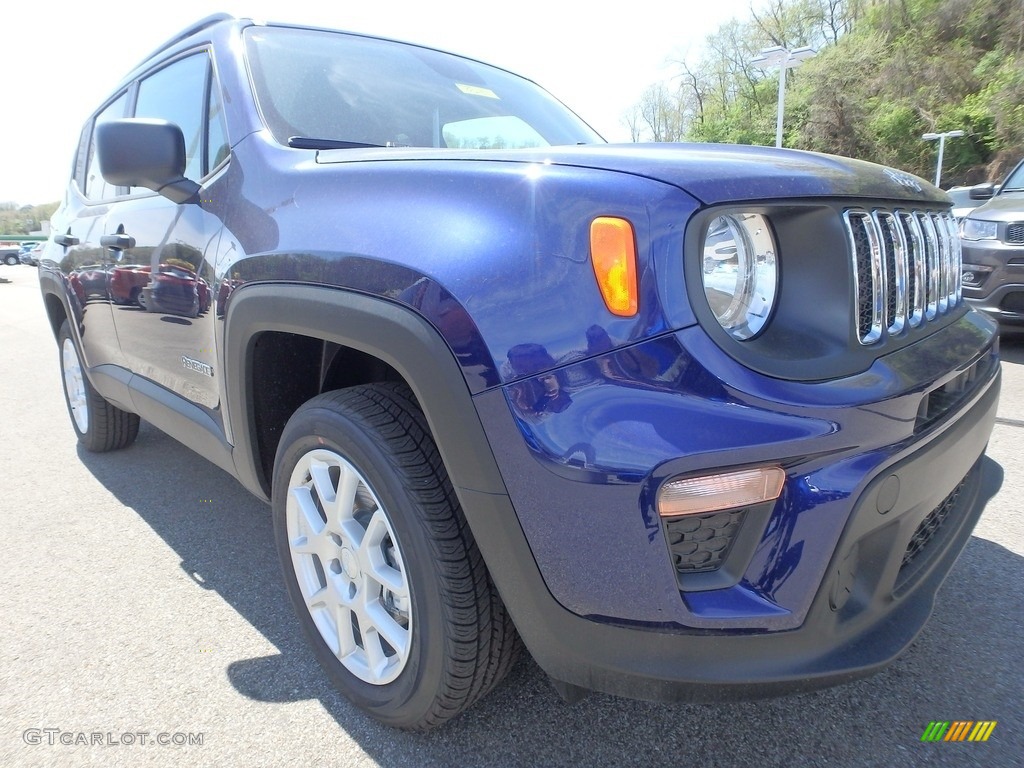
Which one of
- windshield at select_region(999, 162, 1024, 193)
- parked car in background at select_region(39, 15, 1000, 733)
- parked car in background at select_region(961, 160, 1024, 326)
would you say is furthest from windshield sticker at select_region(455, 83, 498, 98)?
windshield at select_region(999, 162, 1024, 193)

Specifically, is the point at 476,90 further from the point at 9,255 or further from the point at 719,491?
the point at 9,255

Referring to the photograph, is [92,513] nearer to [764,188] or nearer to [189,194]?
[189,194]

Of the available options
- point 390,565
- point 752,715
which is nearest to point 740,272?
point 390,565

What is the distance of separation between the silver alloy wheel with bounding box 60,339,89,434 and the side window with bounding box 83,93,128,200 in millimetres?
815

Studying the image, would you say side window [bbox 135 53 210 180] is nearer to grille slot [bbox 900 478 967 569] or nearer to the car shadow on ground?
the car shadow on ground

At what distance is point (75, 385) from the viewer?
13.0ft

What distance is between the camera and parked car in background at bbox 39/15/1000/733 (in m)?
1.18

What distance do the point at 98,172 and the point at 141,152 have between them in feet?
5.83

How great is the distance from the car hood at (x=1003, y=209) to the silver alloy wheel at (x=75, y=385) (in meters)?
6.11

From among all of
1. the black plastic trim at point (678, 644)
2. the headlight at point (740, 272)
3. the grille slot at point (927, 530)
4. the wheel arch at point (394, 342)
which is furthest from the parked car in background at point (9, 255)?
the grille slot at point (927, 530)

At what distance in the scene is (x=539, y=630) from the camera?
Result: 134 cm

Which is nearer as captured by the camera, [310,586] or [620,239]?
[620,239]

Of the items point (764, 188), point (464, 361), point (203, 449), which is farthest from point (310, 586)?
point (764, 188)

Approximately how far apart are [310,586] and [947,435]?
5.16 feet
